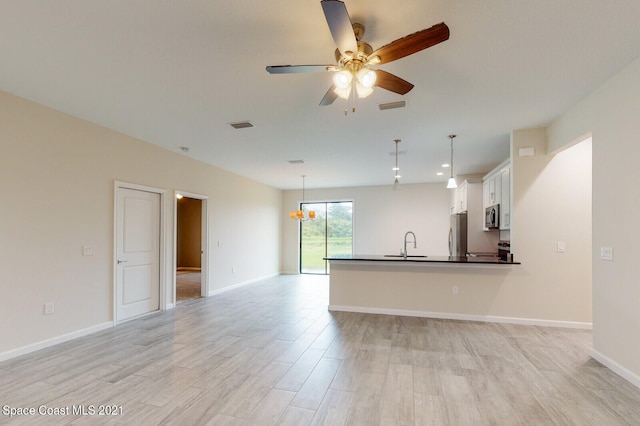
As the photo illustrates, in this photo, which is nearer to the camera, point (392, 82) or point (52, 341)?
point (392, 82)

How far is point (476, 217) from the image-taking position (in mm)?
6426

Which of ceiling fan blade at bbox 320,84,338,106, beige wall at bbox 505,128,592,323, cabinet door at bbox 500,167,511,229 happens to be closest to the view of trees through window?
cabinet door at bbox 500,167,511,229

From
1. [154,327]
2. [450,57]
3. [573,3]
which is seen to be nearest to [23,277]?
[154,327]

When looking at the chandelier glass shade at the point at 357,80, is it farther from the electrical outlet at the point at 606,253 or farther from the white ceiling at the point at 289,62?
the electrical outlet at the point at 606,253

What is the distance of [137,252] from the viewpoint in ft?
16.1

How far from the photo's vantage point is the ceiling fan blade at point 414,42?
5.74 feet

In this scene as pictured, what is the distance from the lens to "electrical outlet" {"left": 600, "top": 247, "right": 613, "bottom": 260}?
2.96 m

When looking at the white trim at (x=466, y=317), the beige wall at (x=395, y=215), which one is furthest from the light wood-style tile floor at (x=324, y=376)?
the beige wall at (x=395, y=215)

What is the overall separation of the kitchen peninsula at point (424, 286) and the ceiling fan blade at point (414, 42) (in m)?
3.41

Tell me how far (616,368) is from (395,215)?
6.18 m

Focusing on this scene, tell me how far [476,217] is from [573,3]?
496cm

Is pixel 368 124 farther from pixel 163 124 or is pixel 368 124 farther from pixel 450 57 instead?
pixel 163 124

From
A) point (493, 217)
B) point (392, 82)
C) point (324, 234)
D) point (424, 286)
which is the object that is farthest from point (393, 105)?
point (324, 234)

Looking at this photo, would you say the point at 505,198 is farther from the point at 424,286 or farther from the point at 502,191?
the point at 424,286
